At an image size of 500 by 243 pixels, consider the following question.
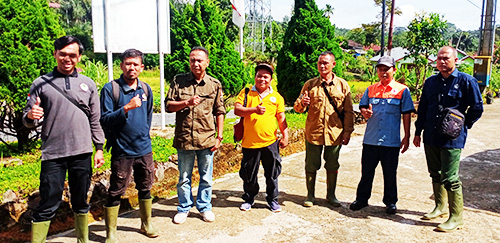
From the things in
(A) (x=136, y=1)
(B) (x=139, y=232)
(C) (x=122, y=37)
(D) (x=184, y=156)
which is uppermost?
(A) (x=136, y=1)

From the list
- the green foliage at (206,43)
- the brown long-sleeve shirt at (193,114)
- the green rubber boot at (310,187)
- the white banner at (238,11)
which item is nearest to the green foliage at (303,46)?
the green foliage at (206,43)

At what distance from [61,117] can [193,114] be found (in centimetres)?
119

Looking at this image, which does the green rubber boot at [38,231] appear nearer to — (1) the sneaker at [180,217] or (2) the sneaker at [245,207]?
(1) the sneaker at [180,217]

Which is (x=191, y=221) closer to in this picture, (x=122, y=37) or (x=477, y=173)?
(x=122, y=37)

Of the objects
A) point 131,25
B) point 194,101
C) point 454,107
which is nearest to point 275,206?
point 194,101

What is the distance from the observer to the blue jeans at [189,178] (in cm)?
378

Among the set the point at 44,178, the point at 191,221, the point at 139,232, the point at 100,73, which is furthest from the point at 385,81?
the point at 100,73

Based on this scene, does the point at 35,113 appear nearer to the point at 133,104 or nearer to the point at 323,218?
the point at 133,104

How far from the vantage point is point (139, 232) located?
356 centimetres

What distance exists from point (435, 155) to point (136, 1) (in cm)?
492

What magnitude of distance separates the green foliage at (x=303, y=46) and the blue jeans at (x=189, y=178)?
672 centimetres

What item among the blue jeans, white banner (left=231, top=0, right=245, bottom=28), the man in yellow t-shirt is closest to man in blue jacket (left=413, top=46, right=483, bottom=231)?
the man in yellow t-shirt

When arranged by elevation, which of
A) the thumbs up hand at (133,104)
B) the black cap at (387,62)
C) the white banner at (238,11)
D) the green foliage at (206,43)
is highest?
the white banner at (238,11)

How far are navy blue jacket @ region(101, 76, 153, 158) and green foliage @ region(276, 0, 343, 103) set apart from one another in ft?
23.7
